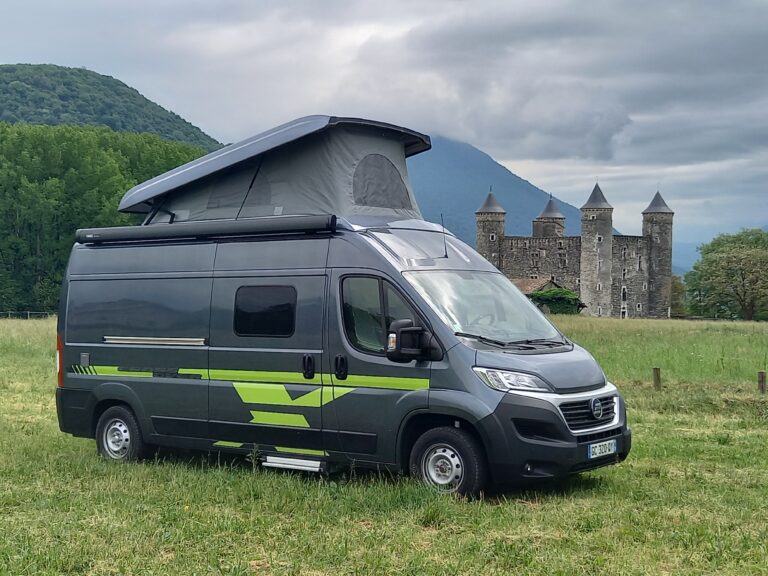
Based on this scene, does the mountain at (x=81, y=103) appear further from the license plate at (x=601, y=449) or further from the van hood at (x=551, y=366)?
the license plate at (x=601, y=449)

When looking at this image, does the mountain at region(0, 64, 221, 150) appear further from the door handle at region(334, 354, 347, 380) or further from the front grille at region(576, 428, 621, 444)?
the front grille at region(576, 428, 621, 444)

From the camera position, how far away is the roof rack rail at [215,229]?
31.8 ft

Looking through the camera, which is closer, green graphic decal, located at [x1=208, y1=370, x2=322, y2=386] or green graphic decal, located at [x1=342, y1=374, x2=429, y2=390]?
green graphic decal, located at [x1=342, y1=374, x2=429, y2=390]

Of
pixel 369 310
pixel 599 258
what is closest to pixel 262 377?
pixel 369 310

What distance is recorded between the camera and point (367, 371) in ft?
29.9

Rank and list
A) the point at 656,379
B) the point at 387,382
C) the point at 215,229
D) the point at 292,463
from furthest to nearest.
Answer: the point at 656,379 → the point at 215,229 → the point at 292,463 → the point at 387,382

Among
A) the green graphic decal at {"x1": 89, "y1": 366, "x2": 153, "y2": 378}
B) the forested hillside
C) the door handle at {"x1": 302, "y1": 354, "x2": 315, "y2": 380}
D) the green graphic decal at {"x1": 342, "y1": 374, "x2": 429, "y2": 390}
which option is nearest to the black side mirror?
the green graphic decal at {"x1": 342, "y1": 374, "x2": 429, "y2": 390}

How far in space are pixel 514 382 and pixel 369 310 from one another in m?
1.70

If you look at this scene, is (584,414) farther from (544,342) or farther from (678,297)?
(678,297)

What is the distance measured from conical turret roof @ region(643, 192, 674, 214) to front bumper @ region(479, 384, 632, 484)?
107m

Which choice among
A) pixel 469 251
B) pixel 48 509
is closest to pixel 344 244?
pixel 469 251

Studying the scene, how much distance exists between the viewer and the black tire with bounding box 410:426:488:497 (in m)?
8.45

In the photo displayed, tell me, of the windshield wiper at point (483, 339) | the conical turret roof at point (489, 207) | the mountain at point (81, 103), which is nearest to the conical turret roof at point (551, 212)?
the conical turret roof at point (489, 207)

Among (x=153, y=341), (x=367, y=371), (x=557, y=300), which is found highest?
(x=557, y=300)
